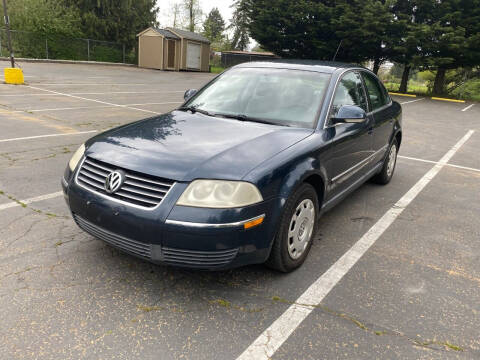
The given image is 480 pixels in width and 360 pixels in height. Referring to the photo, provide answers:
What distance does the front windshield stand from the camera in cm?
363

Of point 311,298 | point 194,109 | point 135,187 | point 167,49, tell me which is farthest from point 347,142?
point 167,49

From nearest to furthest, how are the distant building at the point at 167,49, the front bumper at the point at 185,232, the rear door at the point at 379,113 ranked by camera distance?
the front bumper at the point at 185,232 → the rear door at the point at 379,113 → the distant building at the point at 167,49

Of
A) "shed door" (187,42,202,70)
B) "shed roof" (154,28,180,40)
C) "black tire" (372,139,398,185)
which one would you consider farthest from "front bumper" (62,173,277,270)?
"shed door" (187,42,202,70)

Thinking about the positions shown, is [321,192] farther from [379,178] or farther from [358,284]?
[379,178]

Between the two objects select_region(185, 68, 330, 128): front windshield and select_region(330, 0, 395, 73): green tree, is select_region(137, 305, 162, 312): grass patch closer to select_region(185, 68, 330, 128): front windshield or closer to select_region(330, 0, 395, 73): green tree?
select_region(185, 68, 330, 128): front windshield

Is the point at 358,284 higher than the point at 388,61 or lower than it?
lower

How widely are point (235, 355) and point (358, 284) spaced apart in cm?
125

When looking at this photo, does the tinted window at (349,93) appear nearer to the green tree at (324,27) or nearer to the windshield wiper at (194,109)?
the windshield wiper at (194,109)

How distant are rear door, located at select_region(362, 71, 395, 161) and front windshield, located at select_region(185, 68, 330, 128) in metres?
1.11

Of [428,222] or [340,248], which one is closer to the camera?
[340,248]

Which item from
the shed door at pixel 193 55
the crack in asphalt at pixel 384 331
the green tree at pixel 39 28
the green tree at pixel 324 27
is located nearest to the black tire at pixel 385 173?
the crack in asphalt at pixel 384 331

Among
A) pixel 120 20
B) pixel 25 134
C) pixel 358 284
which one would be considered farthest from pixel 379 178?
pixel 120 20

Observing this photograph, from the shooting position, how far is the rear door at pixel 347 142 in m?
3.59

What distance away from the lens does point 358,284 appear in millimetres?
3076
